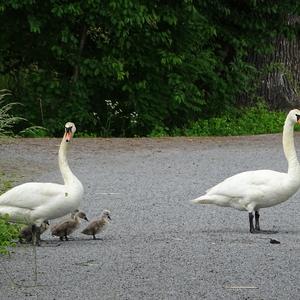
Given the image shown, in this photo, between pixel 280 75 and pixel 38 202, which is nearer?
pixel 38 202

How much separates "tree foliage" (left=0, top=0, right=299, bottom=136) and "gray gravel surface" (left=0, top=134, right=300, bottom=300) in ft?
15.5

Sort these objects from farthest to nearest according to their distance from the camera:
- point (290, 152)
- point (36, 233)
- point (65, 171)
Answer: point (290, 152) → point (65, 171) → point (36, 233)

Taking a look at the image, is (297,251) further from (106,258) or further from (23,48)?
(23,48)

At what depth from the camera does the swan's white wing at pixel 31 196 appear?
29.4 ft

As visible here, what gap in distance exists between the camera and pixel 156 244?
9109 mm

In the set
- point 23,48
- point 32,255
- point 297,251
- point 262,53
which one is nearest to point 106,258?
point 32,255

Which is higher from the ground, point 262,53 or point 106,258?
point 262,53

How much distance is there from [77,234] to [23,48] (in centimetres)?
1249

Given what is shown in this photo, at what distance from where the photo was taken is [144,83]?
2167 centimetres

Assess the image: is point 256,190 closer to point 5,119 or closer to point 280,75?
point 5,119

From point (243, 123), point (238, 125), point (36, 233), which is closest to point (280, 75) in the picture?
point (243, 123)

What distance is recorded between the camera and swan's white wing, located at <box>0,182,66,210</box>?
29.4 feet

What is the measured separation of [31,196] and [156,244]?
118 centimetres

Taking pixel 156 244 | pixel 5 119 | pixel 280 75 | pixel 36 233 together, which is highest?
pixel 280 75
